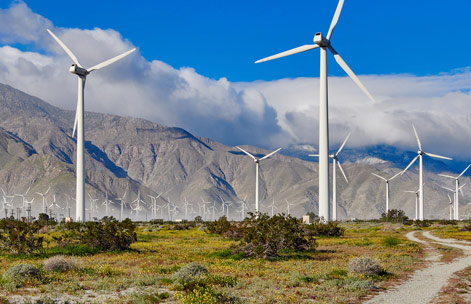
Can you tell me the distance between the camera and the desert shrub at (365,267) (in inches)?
1126

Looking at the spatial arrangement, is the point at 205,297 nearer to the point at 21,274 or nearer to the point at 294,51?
the point at 21,274

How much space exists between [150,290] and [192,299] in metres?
4.52

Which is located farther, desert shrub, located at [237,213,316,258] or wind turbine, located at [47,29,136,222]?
wind turbine, located at [47,29,136,222]

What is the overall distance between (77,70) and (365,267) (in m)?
77.2

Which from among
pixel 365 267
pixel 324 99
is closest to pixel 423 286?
pixel 365 267

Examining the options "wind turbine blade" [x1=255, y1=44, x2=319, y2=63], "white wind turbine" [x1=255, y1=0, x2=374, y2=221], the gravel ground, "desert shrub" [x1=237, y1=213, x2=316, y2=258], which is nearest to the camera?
the gravel ground

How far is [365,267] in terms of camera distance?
28609mm

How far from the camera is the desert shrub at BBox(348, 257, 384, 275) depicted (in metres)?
28.6

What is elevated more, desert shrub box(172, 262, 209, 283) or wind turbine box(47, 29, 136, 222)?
wind turbine box(47, 29, 136, 222)

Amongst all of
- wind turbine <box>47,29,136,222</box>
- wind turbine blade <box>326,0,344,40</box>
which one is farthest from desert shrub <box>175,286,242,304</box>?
wind turbine <box>47,29,136,222</box>

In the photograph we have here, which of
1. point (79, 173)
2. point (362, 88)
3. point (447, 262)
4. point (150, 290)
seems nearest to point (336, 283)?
point (150, 290)

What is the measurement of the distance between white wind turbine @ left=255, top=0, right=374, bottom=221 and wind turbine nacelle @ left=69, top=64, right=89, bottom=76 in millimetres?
36986

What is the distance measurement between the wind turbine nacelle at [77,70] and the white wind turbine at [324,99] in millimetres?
36986

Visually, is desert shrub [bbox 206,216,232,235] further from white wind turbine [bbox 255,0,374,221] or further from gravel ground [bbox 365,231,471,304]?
gravel ground [bbox 365,231,471,304]
